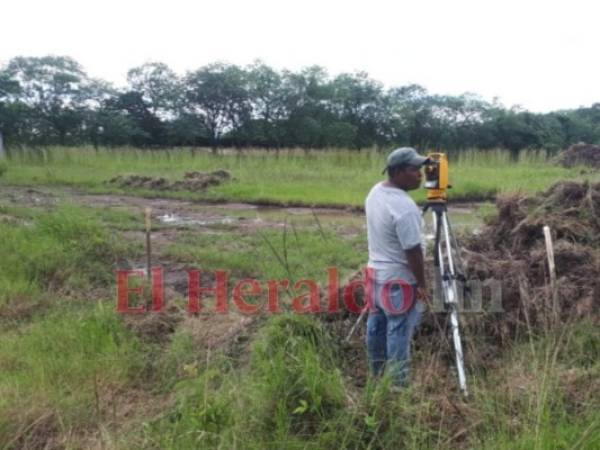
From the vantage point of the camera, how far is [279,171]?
17844 mm

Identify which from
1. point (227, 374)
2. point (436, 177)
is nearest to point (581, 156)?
point (436, 177)

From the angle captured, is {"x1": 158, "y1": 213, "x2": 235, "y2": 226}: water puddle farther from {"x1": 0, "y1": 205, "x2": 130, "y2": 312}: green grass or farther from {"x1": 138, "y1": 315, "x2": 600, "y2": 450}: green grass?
{"x1": 138, "y1": 315, "x2": 600, "y2": 450}: green grass

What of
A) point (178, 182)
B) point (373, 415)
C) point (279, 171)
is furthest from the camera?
point (279, 171)

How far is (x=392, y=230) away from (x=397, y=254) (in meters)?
0.15

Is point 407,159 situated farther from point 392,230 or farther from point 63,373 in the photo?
point 63,373

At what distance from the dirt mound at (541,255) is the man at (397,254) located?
2.35 ft

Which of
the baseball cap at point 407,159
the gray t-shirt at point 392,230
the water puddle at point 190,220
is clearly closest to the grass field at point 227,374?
the gray t-shirt at point 392,230

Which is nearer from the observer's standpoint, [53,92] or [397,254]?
[397,254]

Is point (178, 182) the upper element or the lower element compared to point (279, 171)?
lower

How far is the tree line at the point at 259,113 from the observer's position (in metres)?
28.0

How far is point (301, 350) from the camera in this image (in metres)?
2.81

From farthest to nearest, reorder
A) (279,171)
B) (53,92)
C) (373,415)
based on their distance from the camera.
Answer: (53,92) < (279,171) < (373,415)

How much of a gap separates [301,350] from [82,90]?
30429mm

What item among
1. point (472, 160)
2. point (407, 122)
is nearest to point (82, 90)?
point (407, 122)
